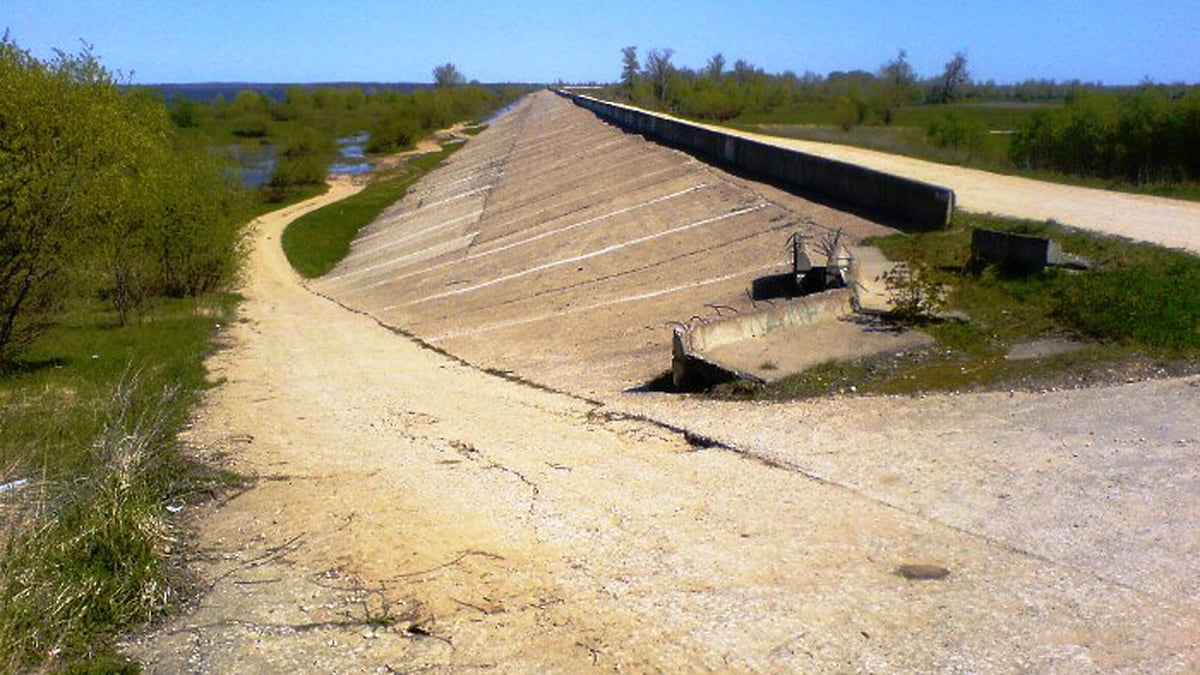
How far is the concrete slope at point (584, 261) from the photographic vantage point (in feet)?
56.3

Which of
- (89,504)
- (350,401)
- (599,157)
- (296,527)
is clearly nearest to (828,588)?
(296,527)

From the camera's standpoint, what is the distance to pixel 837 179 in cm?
2312

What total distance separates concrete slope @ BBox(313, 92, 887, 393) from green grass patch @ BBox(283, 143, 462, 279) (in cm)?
110

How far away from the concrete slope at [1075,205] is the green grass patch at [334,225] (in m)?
21.5

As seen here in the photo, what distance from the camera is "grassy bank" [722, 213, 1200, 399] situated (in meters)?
10.9

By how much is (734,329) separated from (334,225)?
37.7 m

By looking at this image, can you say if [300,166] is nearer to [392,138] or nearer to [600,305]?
[392,138]

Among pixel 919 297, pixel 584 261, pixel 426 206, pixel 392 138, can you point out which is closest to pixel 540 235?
pixel 584 261

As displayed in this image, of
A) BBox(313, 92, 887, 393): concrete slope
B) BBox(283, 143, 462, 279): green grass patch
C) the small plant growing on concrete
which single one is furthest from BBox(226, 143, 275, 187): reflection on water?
the small plant growing on concrete

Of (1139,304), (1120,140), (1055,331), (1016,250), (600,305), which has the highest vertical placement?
(1120,140)

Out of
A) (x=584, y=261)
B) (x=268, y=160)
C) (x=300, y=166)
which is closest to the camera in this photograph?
(x=584, y=261)

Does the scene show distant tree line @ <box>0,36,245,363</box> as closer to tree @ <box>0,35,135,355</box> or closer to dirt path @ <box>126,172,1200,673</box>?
tree @ <box>0,35,135,355</box>

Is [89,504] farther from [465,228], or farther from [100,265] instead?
[465,228]

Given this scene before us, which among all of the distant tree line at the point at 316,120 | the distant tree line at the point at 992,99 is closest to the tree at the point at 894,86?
the distant tree line at the point at 992,99
